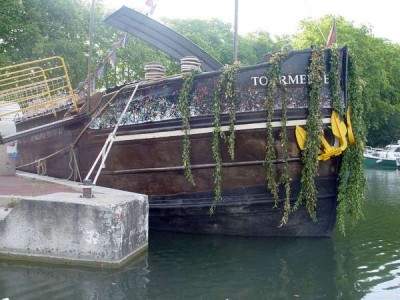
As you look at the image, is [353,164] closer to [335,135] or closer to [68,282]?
[335,135]

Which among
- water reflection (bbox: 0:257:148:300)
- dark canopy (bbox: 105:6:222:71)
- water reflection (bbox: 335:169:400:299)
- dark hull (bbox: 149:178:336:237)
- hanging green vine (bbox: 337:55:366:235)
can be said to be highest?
dark canopy (bbox: 105:6:222:71)

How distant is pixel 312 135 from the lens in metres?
7.28

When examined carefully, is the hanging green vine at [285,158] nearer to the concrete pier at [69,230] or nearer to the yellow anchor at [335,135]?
the yellow anchor at [335,135]

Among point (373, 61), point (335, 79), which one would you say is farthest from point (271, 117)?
point (373, 61)

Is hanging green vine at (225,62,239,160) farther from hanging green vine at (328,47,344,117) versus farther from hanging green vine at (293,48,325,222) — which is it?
hanging green vine at (328,47,344,117)

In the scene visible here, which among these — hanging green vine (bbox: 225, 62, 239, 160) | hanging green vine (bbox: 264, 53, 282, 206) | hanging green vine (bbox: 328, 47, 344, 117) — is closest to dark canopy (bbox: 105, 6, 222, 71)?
hanging green vine (bbox: 225, 62, 239, 160)

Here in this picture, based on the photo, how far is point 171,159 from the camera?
7984mm

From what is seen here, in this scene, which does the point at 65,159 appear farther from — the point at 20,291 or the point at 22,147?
the point at 20,291

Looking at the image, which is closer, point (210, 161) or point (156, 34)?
point (210, 161)

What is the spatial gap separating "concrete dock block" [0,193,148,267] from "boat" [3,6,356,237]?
1683mm

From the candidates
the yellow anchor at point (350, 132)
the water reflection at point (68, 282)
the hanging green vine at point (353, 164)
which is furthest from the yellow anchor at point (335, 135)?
the water reflection at point (68, 282)

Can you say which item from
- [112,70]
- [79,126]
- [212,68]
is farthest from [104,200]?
[112,70]

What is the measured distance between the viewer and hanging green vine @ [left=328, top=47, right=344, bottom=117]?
24.3 feet

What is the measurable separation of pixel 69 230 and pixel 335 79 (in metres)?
4.78
